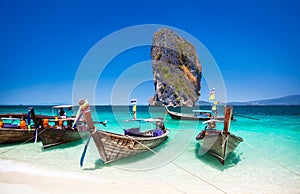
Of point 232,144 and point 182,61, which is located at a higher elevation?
point 182,61

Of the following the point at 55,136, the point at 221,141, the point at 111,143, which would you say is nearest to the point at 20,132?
the point at 55,136

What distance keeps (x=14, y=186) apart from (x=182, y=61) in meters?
76.5

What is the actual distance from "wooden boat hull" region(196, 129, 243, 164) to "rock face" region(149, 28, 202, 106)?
6332 centimetres

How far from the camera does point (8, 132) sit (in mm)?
11914

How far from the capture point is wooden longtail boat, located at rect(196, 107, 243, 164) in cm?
838

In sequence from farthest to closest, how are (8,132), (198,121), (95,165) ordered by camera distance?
(198,121) → (8,132) → (95,165)

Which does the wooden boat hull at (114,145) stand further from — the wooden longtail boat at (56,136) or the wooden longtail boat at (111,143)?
the wooden longtail boat at (56,136)

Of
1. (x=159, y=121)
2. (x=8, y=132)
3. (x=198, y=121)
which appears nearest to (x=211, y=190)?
(x=159, y=121)

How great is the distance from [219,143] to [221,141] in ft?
0.66

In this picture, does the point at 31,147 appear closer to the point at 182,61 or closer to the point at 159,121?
the point at 159,121

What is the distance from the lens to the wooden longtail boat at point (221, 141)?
8.38 meters

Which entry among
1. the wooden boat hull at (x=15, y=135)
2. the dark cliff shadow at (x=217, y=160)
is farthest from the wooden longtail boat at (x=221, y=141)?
the wooden boat hull at (x=15, y=135)

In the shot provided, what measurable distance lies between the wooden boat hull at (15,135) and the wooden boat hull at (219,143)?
379 inches

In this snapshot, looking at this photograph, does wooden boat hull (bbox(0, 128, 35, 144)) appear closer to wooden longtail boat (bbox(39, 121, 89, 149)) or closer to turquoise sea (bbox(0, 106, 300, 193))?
turquoise sea (bbox(0, 106, 300, 193))
